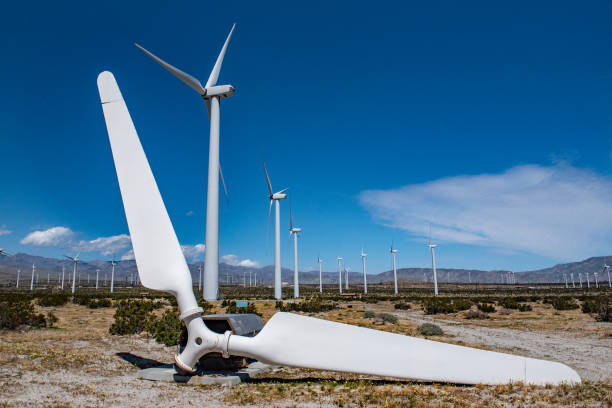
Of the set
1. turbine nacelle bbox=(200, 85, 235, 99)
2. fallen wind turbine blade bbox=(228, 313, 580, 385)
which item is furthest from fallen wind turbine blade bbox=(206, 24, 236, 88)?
fallen wind turbine blade bbox=(228, 313, 580, 385)

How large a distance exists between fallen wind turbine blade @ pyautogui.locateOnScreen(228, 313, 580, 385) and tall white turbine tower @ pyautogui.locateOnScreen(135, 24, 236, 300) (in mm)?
10681

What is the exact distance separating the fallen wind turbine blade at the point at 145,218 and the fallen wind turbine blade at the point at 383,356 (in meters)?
2.45

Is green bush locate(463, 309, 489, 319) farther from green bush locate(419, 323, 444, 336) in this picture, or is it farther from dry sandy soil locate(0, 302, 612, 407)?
dry sandy soil locate(0, 302, 612, 407)

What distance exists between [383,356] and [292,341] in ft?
6.86

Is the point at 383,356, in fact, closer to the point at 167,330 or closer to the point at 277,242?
the point at 167,330

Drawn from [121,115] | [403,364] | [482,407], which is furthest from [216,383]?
[121,115]

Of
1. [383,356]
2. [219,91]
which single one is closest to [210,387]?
[383,356]

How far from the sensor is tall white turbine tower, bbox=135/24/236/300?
19.9 meters

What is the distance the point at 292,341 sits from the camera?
9.38 metres

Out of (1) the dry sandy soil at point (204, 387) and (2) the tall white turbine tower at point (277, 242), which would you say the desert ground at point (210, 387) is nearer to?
(1) the dry sandy soil at point (204, 387)

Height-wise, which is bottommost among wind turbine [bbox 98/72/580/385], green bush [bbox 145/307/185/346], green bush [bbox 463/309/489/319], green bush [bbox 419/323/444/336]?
green bush [bbox 463/309/489/319]

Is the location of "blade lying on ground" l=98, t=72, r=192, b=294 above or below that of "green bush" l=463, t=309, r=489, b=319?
above

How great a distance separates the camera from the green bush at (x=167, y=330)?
1688 centimetres

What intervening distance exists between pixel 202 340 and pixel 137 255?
2635mm
